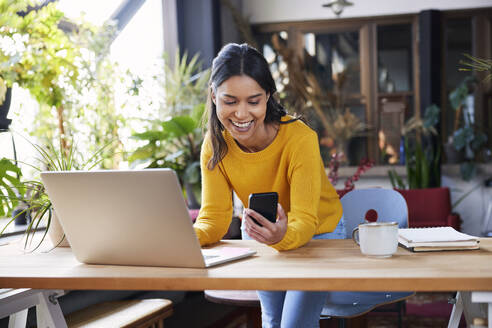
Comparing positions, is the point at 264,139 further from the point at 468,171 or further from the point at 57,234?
the point at 468,171

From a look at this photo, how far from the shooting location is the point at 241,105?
1.56 meters

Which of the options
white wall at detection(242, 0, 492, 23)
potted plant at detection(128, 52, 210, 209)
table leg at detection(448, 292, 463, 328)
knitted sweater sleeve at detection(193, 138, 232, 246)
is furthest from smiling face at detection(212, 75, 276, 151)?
white wall at detection(242, 0, 492, 23)

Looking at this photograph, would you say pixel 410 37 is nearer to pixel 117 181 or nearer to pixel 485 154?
pixel 485 154

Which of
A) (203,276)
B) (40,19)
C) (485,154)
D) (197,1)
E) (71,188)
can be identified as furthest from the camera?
(485,154)

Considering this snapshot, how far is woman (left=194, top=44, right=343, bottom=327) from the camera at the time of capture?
1497 millimetres

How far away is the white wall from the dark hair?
443 cm

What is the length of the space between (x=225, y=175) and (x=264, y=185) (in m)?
0.13

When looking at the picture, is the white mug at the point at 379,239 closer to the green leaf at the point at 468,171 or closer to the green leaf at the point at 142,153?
the green leaf at the point at 142,153

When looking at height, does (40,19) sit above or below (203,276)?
above

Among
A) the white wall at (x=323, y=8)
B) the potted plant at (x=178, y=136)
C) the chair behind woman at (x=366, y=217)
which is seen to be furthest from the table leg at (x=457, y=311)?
the white wall at (x=323, y=8)

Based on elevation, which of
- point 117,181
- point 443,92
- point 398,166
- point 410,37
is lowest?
point 398,166

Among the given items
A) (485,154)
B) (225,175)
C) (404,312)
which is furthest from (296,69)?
(225,175)

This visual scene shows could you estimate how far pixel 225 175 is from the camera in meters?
1.70

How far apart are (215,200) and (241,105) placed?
318mm
